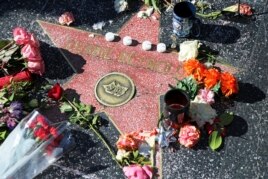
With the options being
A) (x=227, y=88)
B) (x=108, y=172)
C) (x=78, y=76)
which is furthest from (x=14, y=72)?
(x=227, y=88)

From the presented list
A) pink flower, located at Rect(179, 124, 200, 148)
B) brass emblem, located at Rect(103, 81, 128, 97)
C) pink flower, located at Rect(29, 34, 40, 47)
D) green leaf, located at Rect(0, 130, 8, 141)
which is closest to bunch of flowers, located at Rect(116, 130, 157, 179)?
pink flower, located at Rect(179, 124, 200, 148)

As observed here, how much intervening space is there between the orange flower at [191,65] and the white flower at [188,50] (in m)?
0.07

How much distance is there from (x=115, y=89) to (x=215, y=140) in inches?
25.3

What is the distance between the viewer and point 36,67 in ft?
10.2

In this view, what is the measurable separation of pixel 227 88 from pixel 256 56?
1.18 feet

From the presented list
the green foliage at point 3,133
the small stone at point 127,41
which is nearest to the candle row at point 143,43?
the small stone at point 127,41

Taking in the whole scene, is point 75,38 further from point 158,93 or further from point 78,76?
point 158,93

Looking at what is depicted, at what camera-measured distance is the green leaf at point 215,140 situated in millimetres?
2875

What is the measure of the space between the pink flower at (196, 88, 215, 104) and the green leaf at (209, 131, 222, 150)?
181 mm

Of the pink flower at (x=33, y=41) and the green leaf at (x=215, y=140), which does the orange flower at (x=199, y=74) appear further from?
the pink flower at (x=33, y=41)

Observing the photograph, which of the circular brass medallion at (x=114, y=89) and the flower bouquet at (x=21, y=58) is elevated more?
the flower bouquet at (x=21, y=58)

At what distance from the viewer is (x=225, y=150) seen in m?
2.88

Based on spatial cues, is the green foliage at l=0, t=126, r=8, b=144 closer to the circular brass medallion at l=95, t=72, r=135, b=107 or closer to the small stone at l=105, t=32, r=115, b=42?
the circular brass medallion at l=95, t=72, r=135, b=107

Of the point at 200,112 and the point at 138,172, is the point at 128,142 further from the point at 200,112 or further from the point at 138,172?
the point at 200,112
